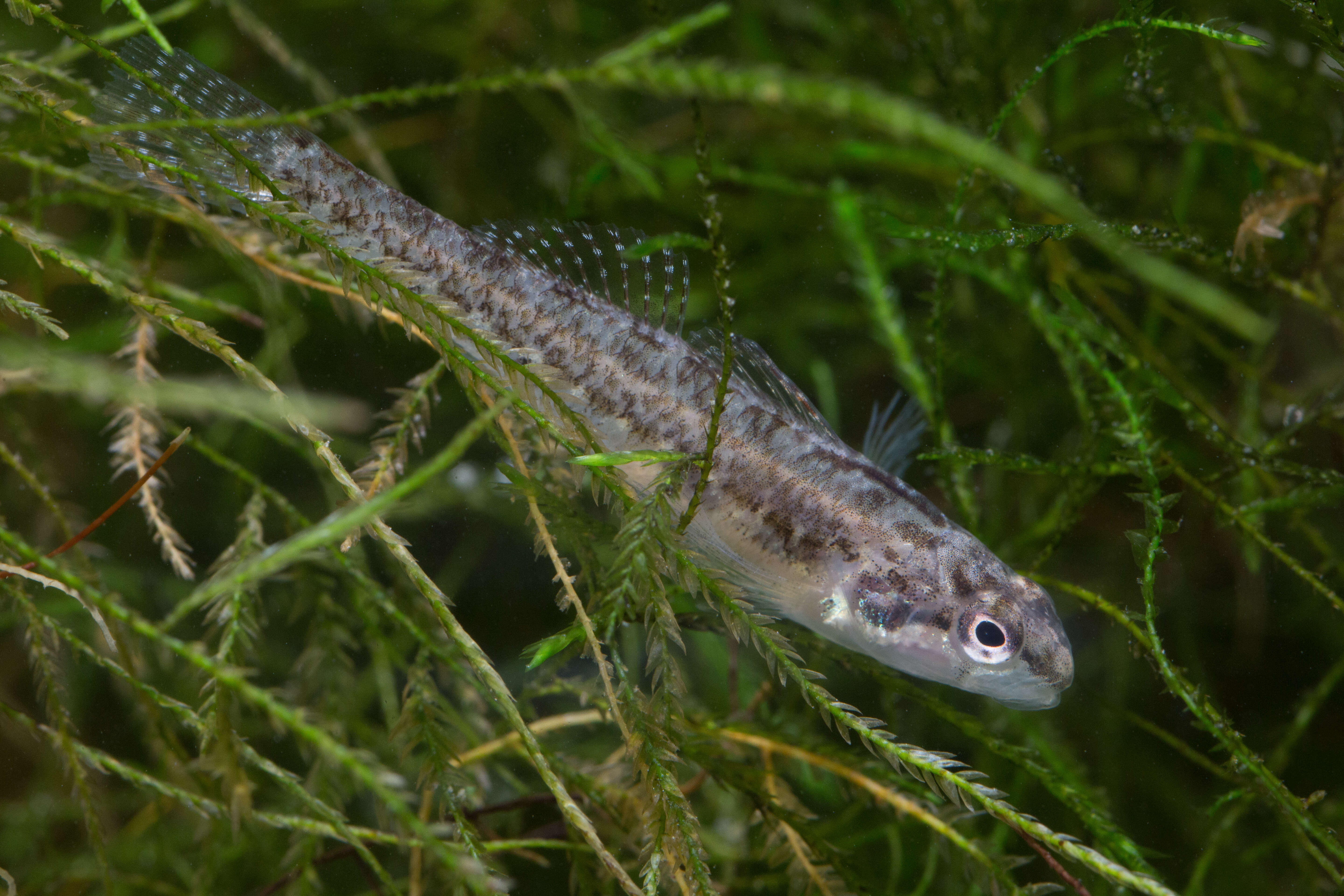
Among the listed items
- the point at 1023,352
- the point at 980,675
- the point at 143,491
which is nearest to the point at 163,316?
the point at 143,491

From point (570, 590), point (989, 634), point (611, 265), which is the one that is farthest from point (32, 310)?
point (989, 634)

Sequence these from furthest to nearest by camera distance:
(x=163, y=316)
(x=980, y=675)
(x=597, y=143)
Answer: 1. (x=597, y=143)
2. (x=980, y=675)
3. (x=163, y=316)

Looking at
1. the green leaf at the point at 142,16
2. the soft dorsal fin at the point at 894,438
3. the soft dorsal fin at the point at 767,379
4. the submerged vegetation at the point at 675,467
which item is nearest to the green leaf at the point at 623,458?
the submerged vegetation at the point at 675,467

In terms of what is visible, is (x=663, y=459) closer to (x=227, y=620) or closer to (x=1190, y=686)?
(x=227, y=620)

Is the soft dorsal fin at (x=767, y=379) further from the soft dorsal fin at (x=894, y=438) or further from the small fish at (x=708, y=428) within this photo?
the soft dorsal fin at (x=894, y=438)

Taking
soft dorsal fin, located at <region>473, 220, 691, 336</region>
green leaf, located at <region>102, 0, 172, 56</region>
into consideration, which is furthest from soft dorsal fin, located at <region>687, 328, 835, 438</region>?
green leaf, located at <region>102, 0, 172, 56</region>
